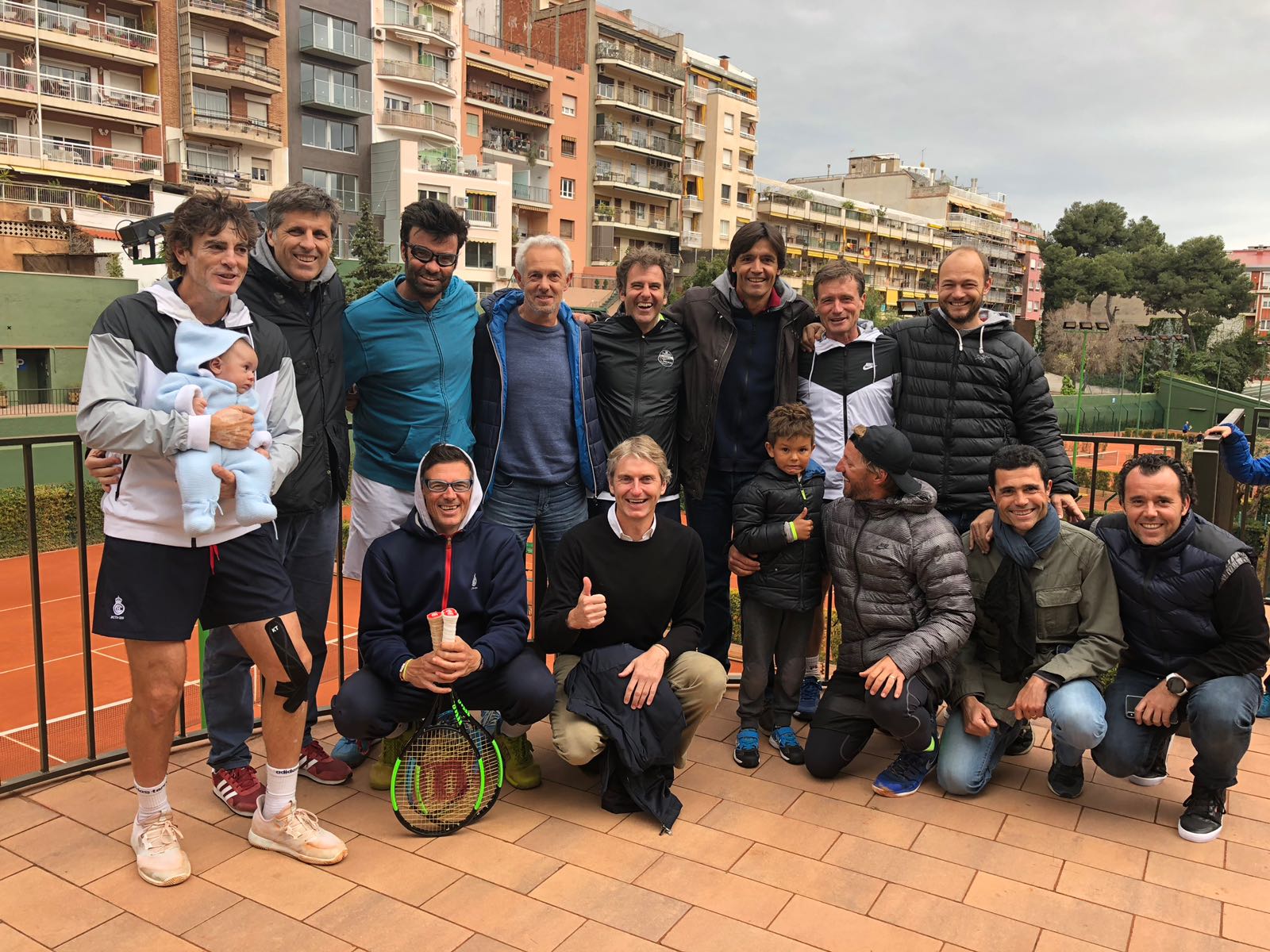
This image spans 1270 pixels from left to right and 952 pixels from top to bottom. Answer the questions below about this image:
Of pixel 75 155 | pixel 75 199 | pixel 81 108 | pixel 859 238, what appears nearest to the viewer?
pixel 75 199

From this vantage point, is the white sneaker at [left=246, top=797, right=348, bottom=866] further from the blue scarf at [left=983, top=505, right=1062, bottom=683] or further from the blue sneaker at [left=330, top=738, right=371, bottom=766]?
the blue scarf at [left=983, top=505, right=1062, bottom=683]

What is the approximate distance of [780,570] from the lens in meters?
3.97

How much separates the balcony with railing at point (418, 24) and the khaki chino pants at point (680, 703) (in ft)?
123

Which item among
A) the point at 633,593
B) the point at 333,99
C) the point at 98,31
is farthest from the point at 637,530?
the point at 333,99

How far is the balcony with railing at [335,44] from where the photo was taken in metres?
33.2

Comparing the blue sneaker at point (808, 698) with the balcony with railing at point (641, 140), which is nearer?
the blue sneaker at point (808, 698)

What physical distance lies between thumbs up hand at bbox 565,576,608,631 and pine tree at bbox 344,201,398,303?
85.9ft

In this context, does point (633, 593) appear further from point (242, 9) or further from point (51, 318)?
point (242, 9)

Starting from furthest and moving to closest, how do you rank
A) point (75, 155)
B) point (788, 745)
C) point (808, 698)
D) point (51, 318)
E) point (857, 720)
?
1. point (75, 155)
2. point (51, 318)
3. point (808, 698)
4. point (788, 745)
5. point (857, 720)

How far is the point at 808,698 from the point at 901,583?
1.00 m

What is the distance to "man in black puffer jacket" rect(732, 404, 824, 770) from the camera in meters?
3.88

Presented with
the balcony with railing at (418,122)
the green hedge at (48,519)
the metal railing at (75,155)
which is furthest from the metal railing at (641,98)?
the green hedge at (48,519)

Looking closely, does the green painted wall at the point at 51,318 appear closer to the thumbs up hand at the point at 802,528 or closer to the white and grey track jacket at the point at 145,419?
the white and grey track jacket at the point at 145,419

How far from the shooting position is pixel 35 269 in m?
24.9
